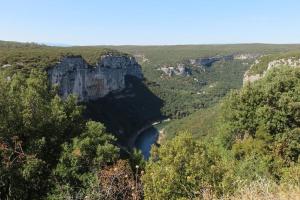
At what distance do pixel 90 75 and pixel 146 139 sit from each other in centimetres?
2893

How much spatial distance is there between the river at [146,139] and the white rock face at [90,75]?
67.5ft

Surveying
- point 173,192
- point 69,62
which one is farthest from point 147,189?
point 69,62

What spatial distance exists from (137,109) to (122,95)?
959cm

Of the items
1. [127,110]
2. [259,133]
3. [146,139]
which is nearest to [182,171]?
[259,133]

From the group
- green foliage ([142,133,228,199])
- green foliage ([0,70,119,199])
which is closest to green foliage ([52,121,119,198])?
green foliage ([0,70,119,199])

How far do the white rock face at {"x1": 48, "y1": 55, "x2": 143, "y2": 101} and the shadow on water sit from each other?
11.0 ft

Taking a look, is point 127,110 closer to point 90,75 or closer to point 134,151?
point 90,75

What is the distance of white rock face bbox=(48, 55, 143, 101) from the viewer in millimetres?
110438

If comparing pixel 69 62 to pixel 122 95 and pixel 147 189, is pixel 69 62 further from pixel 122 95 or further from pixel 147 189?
pixel 147 189

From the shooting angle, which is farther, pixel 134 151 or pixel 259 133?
pixel 259 133

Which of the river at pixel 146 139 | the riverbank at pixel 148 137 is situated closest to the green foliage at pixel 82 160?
the riverbank at pixel 148 137

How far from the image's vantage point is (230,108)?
33.7 metres

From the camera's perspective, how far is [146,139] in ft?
421

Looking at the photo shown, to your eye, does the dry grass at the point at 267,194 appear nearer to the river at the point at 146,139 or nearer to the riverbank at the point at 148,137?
the riverbank at the point at 148,137
